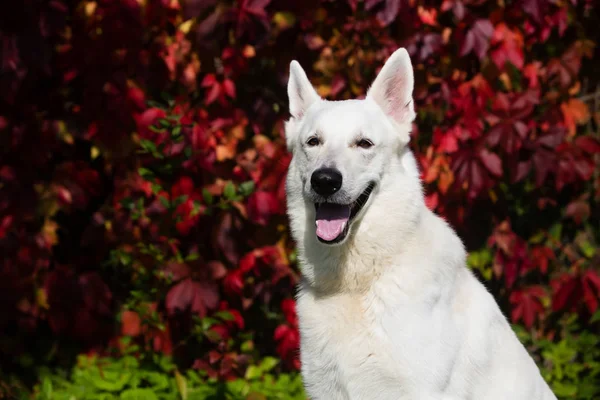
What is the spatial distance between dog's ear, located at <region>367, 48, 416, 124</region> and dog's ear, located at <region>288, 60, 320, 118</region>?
1.14 feet

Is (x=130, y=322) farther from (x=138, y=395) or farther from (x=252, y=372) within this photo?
(x=252, y=372)

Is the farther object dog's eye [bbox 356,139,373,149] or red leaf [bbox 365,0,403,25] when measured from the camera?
red leaf [bbox 365,0,403,25]

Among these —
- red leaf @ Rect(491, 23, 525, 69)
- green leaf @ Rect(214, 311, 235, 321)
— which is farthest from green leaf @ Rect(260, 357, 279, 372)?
red leaf @ Rect(491, 23, 525, 69)

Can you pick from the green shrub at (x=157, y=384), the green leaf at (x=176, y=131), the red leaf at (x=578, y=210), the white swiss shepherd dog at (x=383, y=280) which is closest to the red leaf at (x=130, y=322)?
the green shrub at (x=157, y=384)

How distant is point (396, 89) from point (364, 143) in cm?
34

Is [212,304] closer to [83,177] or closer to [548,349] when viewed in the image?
[83,177]

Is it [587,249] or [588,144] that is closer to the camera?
[588,144]

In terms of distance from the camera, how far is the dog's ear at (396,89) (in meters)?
3.29

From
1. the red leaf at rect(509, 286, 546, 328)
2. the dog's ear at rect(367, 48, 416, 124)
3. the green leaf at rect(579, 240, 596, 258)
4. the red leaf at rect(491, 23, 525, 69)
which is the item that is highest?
the dog's ear at rect(367, 48, 416, 124)

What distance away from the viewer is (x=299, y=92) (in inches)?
144

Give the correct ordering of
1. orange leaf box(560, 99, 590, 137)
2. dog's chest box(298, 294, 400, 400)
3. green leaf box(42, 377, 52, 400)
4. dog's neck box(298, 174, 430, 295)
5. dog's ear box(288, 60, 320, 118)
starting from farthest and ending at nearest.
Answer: orange leaf box(560, 99, 590, 137) → green leaf box(42, 377, 52, 400) → dog's ear box(288, 60, 320, 118) → dog's neck box(298, 174, 430, 295) → dog's chest box(298, 294, 400, 400)

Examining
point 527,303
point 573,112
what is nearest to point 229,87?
point 573,112

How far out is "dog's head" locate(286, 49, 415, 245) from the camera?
3082 millimetres

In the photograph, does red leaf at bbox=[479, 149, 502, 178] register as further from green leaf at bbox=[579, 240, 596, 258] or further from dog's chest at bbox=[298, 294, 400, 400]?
dog's chest at bbox=[298, 294, 400, 400]
